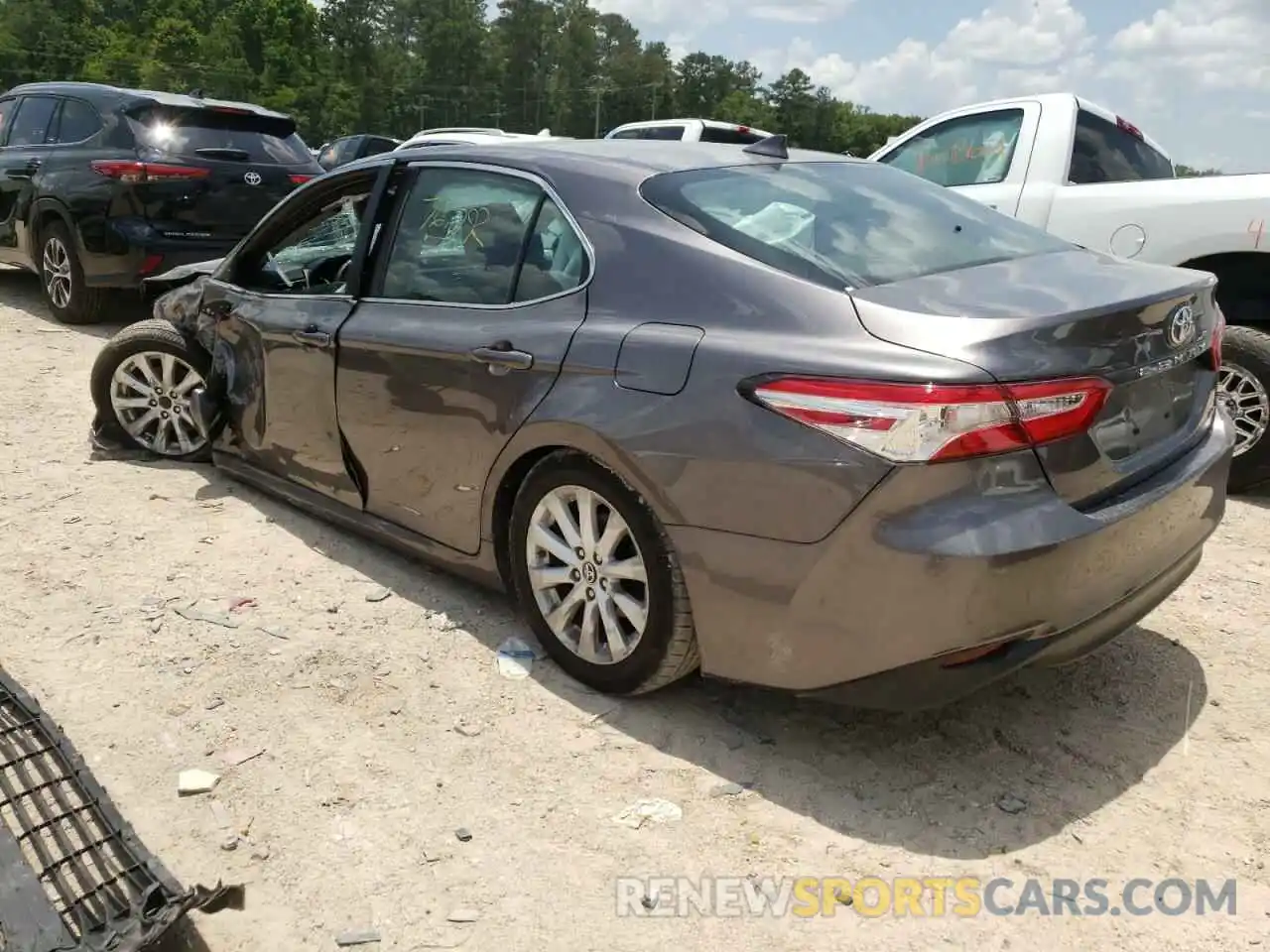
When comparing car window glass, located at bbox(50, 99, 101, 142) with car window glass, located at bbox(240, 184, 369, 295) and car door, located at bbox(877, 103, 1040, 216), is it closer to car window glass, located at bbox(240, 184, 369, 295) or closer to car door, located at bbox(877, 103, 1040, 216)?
car window glass, located at bbox(240, 184, 369, 295)

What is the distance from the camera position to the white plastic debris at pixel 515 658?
3.43 metres

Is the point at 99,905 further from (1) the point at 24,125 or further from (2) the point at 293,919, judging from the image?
(1) the point at 24,125

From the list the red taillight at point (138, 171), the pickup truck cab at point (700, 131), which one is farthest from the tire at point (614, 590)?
the pickup truck cab at point (700, 131)

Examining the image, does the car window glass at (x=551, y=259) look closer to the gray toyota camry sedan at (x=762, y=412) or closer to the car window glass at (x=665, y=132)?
the gray toyota camry sedan at (x=762, y=412)

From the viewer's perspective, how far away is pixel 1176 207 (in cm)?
523

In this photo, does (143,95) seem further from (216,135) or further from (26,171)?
(26,171)

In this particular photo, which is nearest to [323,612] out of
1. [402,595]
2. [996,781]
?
[402,595]

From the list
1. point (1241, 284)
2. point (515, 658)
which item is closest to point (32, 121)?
point (515, 658)

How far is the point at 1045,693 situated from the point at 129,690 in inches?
111

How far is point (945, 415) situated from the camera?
7.93 feet

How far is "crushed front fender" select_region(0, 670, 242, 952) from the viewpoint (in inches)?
86.5

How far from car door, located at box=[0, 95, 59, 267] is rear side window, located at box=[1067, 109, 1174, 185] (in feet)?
24.2

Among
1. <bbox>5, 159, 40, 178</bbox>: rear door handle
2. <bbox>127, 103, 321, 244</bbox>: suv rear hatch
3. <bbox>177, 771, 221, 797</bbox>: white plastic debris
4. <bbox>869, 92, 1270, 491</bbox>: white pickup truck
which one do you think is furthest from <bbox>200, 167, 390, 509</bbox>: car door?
<bbox>5, 159, 40, 178</bbox>: rear door handle

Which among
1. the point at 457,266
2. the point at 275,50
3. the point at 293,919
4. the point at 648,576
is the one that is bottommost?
the point at 293,919
